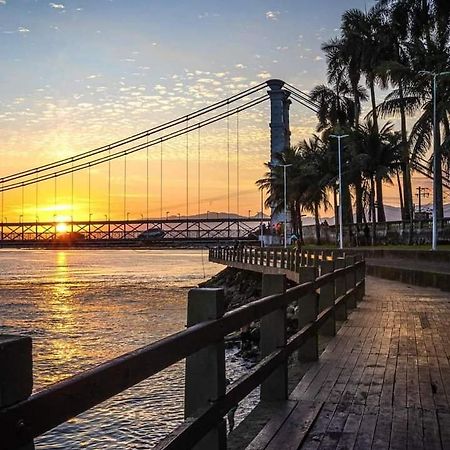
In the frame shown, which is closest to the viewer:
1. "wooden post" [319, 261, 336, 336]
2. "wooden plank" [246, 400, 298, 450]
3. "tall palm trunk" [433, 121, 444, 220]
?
"wooden plank" [246, 400, 298, 450]

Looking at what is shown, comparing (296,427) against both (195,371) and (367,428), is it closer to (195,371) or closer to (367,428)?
(367,428)

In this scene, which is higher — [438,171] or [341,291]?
[438,171]

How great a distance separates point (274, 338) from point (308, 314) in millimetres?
1934

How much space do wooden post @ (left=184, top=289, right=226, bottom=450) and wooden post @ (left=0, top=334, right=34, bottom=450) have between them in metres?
1.76

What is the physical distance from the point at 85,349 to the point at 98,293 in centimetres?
2826

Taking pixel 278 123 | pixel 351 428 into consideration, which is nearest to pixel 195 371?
pixel 351 428

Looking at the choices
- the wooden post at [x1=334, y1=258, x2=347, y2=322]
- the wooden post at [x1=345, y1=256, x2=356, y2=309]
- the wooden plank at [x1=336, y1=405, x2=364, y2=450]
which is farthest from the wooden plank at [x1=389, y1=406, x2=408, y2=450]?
the wooden post at [x1=345, y1=256, x2=356, y2=309]

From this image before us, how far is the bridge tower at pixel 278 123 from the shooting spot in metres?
83.2

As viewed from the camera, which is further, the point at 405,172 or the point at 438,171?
the point at 405,172

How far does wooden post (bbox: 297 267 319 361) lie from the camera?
781 cm

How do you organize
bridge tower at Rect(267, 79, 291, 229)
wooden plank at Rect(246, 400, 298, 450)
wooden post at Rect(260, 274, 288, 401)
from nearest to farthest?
wooden plank at Rect(246, 400, 298, 450), wooden post at Rect(260, 274, 288, 401), bridge tower at Rect(267, 79, 291, 229)

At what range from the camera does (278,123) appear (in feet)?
274

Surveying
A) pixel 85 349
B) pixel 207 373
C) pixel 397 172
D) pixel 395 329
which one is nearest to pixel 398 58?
pixel 397 172

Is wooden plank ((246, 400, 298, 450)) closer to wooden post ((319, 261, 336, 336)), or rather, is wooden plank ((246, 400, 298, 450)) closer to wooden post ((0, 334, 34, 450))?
wooden post ((0, 334, 34, 450))
